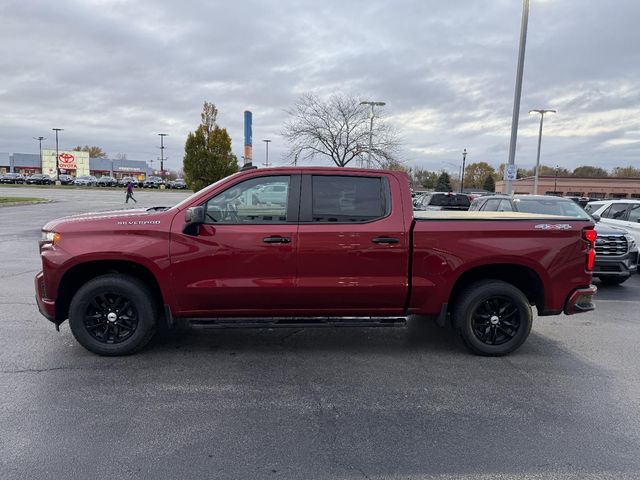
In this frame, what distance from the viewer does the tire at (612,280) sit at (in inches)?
339

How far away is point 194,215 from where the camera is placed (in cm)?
419

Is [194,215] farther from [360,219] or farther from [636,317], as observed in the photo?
[636,317]

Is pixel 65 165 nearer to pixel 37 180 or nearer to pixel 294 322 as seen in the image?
pixel 37 180

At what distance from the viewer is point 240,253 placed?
171 inches

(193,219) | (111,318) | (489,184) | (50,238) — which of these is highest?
(489,184)

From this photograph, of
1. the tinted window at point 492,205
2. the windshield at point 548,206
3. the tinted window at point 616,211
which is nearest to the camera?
the windshield at point 548,206

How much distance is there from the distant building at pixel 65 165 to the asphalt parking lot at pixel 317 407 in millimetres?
99604

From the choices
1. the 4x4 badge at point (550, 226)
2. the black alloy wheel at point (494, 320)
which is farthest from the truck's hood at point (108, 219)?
the 4x4 badge at point (550, 226)

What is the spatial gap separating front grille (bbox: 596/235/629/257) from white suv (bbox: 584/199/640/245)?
76.2 inches

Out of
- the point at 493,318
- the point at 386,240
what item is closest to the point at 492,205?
the point at 493,318

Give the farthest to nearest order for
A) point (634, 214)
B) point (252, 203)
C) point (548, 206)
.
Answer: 1. point (634, 214)
2. point (548, 206)
3. point (252, 203)

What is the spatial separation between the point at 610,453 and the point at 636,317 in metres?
4.20

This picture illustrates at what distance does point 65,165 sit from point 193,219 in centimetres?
11182

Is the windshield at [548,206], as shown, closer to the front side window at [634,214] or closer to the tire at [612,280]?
the tire at [612,280]
